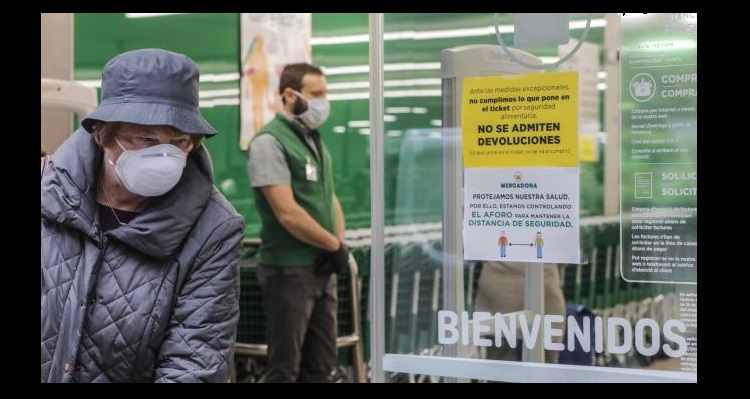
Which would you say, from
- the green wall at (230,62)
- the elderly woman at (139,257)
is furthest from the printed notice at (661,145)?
the green wall at (230,62)

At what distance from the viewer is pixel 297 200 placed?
560cm

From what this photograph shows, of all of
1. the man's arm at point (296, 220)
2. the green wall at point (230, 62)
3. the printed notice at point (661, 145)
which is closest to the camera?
the printed notice at point (661, 145)

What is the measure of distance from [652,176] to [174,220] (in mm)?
1399

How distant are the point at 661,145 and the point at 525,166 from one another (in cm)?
40

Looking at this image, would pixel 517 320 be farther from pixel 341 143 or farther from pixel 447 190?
pixel 341 143

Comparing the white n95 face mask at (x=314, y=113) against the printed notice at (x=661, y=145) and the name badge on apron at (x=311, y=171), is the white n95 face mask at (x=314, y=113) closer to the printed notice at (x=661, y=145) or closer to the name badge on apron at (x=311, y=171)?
the name badge on apron at (x=311, y=171)

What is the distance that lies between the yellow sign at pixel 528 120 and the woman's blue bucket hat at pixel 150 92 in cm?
86

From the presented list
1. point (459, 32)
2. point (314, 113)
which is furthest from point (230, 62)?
point (459, 32)

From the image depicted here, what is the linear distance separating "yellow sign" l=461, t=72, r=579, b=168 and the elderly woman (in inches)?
33.2

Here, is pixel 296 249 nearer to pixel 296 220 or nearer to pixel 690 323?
pixel 296 220

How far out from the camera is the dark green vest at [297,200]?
5.58m

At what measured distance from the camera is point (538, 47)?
308 cm

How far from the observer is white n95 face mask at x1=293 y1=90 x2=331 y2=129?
5816mm

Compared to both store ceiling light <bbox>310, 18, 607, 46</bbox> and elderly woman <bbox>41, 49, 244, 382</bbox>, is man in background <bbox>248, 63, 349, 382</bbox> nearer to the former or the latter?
store ceiling light <bbox>310, 18, 607, 46</bbox>
